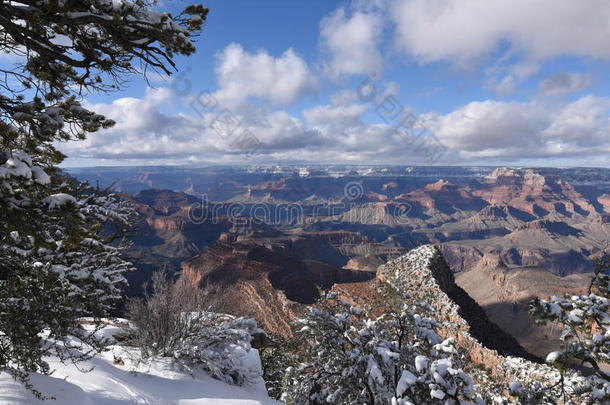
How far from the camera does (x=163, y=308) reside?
1241 centimetres

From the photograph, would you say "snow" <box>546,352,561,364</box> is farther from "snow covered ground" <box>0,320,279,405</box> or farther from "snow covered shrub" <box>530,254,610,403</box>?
"snow covered ground" <box>0,320,279,405</box>

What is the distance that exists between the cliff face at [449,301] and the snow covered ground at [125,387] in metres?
16.6

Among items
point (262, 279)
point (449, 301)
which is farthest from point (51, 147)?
point (262, 279)

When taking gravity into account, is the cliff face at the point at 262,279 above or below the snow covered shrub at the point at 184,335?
below

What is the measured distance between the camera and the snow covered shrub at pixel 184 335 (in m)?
A: 11.8

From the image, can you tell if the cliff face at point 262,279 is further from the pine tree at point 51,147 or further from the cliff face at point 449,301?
the pine tree at point 51,147

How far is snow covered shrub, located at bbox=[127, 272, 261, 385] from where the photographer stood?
1177 centimetres

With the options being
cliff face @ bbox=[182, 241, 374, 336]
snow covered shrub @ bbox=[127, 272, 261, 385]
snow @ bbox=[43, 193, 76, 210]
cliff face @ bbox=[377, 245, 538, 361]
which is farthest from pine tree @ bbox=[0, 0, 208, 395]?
cliff face @ bbox=[182, 241, 374, 336]

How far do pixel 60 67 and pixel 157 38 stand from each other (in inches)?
70.3

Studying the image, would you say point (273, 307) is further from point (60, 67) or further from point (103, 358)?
point (60, 67)

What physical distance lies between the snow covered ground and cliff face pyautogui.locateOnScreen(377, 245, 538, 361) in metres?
16.6

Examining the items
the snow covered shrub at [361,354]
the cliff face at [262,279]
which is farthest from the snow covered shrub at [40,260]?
the cliff face at [262,279]

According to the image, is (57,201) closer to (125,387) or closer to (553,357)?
(553,357)

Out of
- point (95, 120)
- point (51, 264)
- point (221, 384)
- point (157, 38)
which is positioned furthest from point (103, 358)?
point (157, 38)
